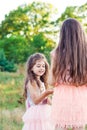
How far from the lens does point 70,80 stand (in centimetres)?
362

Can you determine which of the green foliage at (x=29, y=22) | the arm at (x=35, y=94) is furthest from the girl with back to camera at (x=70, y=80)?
the green foliage at (x=29, y=22)

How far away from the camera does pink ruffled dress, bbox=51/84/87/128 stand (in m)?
3.62

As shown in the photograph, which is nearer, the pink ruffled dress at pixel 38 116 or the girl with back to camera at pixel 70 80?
the girl with back to camera at pixel 70 80

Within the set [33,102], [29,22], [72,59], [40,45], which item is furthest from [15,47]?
[72,59]

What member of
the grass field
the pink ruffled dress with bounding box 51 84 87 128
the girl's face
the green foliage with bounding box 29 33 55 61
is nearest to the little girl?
the girl's face

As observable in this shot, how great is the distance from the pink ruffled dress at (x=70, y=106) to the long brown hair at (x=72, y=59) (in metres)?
0.07

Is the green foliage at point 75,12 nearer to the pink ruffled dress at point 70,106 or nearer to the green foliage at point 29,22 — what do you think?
the green foliage at point 29,22

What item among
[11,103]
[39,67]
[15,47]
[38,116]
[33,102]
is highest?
[39,67]

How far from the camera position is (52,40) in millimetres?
24562

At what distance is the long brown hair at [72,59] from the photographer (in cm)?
361

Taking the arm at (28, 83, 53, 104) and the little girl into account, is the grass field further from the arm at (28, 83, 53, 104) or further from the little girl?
the arm at (28, 83, 53, 104)

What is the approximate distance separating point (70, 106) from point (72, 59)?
0.36m

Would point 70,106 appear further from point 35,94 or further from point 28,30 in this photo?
point 28,30

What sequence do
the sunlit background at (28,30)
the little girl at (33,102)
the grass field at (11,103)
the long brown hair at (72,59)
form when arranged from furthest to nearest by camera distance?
the sunlit background at (28,30) → the grass field at (11,103) → the little girl at (33,102) → the long brown hair at (72,59)
